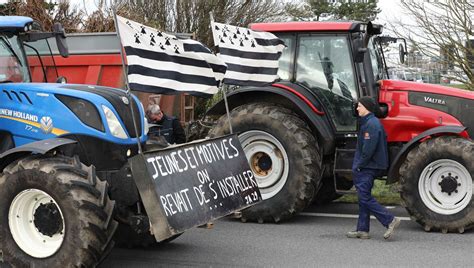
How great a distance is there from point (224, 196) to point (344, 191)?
2.84 metres

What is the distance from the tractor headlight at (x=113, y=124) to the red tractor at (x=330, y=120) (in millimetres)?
2698

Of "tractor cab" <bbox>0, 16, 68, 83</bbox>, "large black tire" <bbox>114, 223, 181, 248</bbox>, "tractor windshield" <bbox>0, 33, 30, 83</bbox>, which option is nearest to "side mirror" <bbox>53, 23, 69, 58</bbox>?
"tractor cab" <bbox>0, 16, 68, 83</bbox>

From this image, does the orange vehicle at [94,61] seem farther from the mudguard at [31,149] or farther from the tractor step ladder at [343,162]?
the mudguard at [31,149]

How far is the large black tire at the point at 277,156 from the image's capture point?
9.02m

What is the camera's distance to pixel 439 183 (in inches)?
337

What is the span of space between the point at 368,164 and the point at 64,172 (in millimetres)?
3572

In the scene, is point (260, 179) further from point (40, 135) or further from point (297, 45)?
point (40, 135)

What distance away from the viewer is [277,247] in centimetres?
788

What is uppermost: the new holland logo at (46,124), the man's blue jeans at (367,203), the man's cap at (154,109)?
the new holland logo at (46,124)

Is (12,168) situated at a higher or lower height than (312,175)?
higher

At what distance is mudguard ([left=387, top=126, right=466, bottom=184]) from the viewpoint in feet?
28.1

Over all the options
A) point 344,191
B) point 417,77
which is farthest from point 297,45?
point 417,77

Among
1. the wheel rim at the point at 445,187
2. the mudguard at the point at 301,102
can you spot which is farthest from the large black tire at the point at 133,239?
the wheel rim at the point at 445,187

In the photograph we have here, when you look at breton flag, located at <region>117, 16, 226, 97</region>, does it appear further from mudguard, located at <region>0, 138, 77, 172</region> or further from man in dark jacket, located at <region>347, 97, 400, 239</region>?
man in dark jacket, located at <region>347, 97, 400, 239</region>
